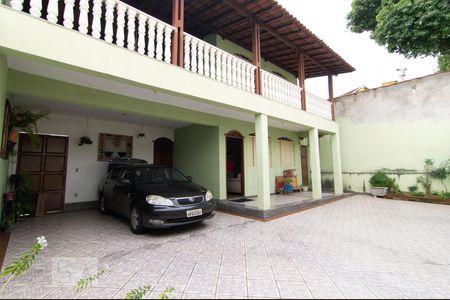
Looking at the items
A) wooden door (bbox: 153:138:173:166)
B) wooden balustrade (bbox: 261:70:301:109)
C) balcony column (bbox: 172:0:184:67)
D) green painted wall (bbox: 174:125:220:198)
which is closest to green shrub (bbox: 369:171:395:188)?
wooden balustrade (bbox: 261:70:301:109)

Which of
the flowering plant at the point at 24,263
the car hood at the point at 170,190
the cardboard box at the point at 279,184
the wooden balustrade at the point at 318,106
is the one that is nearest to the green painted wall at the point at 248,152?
the cardboard box at the point at 279,184

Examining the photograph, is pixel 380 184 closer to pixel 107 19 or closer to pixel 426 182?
pixel 426 182

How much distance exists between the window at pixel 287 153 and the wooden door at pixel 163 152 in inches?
198

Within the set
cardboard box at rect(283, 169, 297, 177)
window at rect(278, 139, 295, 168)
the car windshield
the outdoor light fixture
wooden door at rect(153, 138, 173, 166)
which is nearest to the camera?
the car windshield

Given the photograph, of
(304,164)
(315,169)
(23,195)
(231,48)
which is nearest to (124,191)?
(23,195)

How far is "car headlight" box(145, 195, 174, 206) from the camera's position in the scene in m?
4.33

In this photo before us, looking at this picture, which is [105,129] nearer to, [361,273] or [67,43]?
[67,43]

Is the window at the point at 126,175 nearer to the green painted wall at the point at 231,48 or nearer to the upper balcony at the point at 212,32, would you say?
the upper balcony at the point at 212,32

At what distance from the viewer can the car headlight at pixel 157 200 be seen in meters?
4.33

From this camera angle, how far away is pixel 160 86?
13.2ft

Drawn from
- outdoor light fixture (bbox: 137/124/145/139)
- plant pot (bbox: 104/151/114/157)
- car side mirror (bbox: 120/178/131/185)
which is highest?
outdoor light fixture (bbox: 137/124/145/139)

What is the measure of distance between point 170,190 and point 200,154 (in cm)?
355

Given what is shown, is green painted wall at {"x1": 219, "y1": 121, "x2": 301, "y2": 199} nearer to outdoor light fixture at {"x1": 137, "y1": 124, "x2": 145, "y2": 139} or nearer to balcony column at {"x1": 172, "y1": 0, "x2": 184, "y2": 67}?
outdoor light fixture at {"x1": 137, "y1": 124, "x2": 145, "y2": 139}

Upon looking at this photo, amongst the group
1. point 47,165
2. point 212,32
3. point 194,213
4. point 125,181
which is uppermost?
point 212,32
